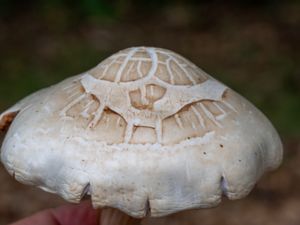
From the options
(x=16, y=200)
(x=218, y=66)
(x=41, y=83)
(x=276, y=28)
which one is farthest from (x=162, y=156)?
(x=276, y=28)

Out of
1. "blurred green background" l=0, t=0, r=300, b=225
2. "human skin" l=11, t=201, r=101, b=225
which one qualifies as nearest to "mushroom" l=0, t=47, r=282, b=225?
"human skin" l=11, t=201, r=101, b=225

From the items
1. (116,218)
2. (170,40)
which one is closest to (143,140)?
(116,218)

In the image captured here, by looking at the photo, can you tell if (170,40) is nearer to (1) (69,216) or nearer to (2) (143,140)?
(1) (69,216)

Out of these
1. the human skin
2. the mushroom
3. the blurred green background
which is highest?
the mushroom

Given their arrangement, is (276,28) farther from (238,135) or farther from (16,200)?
(238,135)

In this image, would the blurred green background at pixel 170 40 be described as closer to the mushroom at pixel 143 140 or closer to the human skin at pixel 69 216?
the human skin at pixel 69 216

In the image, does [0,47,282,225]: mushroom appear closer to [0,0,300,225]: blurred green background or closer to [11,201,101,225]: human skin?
[11,201,101,225]: human skin
